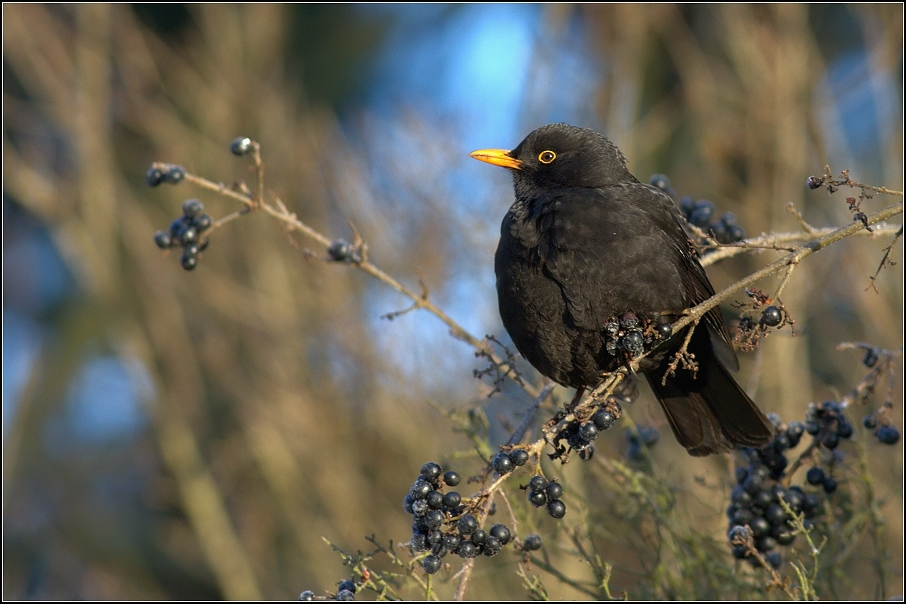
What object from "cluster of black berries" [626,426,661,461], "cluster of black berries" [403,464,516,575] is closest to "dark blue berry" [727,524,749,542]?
"cluster of black berries" [626,426,661,461]

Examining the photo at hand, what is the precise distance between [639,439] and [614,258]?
→ 808 mm

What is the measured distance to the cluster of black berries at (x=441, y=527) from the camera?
8.45ft

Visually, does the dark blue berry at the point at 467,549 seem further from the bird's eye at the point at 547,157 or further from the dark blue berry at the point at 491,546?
the bird's eye at the point at 547,157

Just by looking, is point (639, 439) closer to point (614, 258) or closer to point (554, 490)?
point (614, 258)

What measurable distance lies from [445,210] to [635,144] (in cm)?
165

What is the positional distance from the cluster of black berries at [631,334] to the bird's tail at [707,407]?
14.2 inches

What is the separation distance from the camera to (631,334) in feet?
10.4

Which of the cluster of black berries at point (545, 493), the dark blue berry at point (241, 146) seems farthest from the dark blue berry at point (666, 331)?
the dark blue berry at point (241, 146)

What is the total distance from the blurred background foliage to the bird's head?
1.05 meters

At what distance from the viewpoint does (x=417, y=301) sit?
3414mm

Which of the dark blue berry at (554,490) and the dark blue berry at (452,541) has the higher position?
the dark blue berry at (554,490)

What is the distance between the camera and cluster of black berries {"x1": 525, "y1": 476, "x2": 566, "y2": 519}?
271cm

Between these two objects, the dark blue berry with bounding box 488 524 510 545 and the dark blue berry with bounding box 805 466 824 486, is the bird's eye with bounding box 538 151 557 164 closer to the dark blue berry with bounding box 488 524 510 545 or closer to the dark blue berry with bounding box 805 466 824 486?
the dark blue berry with bounding box 805 466 824 486

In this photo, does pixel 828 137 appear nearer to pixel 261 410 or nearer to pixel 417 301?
pixel 417 301
